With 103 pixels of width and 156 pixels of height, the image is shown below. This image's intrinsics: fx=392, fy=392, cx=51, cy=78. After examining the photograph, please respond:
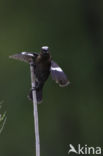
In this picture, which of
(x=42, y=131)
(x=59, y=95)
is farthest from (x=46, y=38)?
(x=42, y=131)

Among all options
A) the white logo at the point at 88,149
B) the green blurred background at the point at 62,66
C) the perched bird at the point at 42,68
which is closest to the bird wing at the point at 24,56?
the perched bird at the point at 42,68

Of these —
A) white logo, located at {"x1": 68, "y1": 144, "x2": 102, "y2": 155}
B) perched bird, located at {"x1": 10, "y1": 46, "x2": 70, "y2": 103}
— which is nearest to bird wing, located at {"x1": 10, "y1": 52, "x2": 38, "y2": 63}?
perched bird, located at {"x1": 10, "y1": 46, "x2": 70, "y2": 103}

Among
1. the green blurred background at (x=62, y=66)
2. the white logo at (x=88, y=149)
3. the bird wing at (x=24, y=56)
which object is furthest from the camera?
the green blurred background at (x=62, y=66)

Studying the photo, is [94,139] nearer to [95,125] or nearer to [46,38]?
[95,125]

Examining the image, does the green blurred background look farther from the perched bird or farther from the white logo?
the perched bird

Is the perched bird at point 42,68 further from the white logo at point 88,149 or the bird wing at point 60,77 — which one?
the white logo at point 88,149

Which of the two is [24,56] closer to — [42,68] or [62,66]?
[42,68]

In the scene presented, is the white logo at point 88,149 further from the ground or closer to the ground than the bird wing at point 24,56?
closer to the ground
